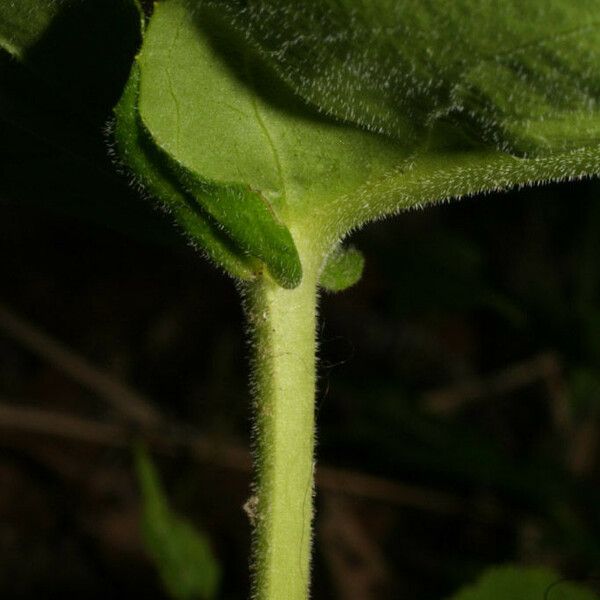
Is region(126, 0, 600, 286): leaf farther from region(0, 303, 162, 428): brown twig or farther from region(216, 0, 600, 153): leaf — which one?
region(0, 303, 162, 428): brown twig

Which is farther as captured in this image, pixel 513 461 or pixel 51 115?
pixel 513 461

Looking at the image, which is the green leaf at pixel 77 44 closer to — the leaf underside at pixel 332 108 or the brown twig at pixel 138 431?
the leaf underside at pixel 332 108

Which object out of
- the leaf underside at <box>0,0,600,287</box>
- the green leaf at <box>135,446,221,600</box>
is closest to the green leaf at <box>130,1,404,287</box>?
the leaf underside at <box>0,0,600,287</box>

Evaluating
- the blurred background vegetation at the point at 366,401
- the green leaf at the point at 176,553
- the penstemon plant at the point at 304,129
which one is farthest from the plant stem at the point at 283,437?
the blurred background vegetation at the point at 366,401

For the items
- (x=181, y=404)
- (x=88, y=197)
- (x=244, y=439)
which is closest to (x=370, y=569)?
(x=244, y=439)

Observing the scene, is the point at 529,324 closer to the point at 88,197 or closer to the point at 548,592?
the point at 548,592

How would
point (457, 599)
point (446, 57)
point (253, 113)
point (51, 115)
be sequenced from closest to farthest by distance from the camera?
point (446, 57)
point (253, 113)
point (51, 115)
point (457, 599)

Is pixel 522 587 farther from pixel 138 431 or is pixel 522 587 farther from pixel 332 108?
pixel 138 431
